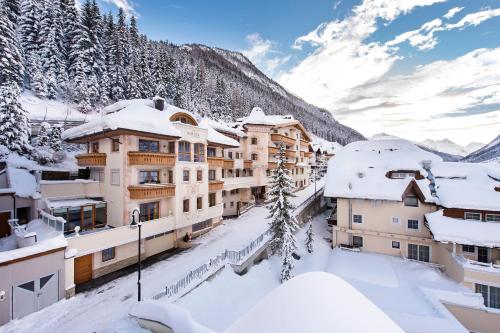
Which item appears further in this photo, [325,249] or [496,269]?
[325,249]

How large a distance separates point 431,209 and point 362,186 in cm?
718

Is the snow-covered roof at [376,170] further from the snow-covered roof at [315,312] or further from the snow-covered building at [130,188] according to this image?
the snow-covered roof at [315,312]

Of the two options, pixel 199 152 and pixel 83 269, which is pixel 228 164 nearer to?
pixel 199 152

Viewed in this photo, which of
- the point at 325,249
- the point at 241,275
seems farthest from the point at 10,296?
the point at 325,249

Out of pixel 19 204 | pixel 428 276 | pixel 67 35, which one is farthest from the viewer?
pixel 67 35

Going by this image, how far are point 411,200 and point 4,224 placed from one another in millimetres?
38309

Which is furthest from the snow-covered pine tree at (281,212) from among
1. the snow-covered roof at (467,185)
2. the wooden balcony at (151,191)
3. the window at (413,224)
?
the snow-covered roof at (467,185)

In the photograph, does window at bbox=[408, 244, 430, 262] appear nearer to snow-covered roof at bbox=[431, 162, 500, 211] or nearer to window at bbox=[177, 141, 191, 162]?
snow-covered roof at bbox=[431, 162, 500, 211]

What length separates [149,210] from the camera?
73.9ft

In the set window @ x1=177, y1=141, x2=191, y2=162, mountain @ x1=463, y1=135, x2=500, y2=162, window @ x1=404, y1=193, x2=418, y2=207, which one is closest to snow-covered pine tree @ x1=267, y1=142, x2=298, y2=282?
window @ x1=177, y1=141, x2=191, y2=162

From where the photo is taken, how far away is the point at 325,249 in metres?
30.2

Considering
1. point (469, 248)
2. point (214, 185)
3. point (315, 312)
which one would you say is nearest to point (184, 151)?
point (214, 185)

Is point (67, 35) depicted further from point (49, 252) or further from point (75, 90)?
point (49, 252)

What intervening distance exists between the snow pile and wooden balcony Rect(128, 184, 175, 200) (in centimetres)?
1243
